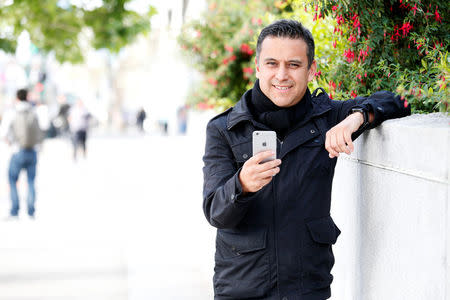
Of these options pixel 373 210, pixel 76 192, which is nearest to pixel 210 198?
pixel 373 210

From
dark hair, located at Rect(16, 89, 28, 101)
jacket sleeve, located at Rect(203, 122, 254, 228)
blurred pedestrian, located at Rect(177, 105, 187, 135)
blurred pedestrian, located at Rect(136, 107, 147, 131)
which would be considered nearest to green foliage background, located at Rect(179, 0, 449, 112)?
jacket sleeve, located at Rect(203, 122, 254, 228)

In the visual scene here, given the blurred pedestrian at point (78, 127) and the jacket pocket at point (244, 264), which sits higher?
the blurred pedestrian at point (78, 127)

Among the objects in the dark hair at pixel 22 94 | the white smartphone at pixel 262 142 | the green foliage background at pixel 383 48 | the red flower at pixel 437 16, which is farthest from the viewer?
the dark hair at pixel 22 94

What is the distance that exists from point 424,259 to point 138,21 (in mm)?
14322

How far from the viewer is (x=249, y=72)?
7488 mm

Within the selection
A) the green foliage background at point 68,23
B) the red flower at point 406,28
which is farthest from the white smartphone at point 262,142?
the green foliage background at point 68,23

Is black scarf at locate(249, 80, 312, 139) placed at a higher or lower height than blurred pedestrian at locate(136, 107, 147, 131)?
lower

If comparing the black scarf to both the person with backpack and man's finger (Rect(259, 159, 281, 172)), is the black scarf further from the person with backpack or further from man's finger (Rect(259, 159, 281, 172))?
the person with backpack

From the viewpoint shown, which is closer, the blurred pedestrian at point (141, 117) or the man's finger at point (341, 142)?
the man's finger at point (341, 142)

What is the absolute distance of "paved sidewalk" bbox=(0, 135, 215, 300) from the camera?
241 inches

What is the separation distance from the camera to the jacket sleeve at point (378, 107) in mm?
2760

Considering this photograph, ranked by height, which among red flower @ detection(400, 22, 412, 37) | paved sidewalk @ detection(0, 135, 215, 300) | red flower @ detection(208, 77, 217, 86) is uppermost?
red flower @ detection(208, 77, 217, 86)

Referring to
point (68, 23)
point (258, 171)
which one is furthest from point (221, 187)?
point (68, 23)

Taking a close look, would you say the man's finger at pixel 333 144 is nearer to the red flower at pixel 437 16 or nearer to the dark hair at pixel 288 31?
the dark hair at pixel 288 31
